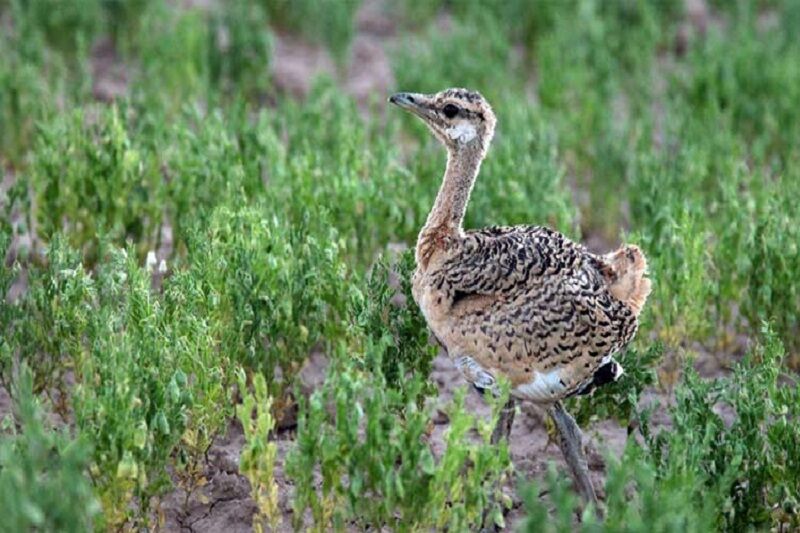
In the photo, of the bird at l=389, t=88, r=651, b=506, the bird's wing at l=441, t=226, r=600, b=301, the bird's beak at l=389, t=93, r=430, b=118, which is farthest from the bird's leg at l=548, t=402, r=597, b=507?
the bird's beak at l=389, t=93, r=430, b=118

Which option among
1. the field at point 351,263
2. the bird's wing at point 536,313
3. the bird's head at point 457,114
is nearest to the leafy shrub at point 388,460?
the field at point 351,263

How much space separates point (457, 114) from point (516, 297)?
733mm

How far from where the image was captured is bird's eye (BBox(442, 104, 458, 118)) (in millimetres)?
4832

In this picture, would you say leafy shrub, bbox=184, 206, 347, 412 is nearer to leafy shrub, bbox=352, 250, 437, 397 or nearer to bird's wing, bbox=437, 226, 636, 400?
leafy shrub, bbox=352, 250, 437, 397

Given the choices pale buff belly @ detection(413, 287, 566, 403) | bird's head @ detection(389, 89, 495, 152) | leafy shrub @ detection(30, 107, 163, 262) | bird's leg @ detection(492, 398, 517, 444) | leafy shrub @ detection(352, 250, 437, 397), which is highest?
bird's head @ detection(389, 89, 495, 152)

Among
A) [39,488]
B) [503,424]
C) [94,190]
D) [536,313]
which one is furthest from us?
[94,190]

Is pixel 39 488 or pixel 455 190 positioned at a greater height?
pixel 455 190

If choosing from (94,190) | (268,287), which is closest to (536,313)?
(268,287)

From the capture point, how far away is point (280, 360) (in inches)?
→ 202

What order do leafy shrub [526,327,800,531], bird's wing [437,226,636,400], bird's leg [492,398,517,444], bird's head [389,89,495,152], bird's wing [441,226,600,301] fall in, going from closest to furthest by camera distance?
leafy shrub [526,327,800,531], bird's wing [437,226,636,400], bird's wing [441,226,600,301], bird's leg [492,398,517,444], bird's head [389,89,495,152]

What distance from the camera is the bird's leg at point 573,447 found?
4.54m

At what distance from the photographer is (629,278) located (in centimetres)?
471

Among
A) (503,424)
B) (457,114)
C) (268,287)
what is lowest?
(503,424)

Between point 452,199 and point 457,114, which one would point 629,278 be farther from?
point 457,114
